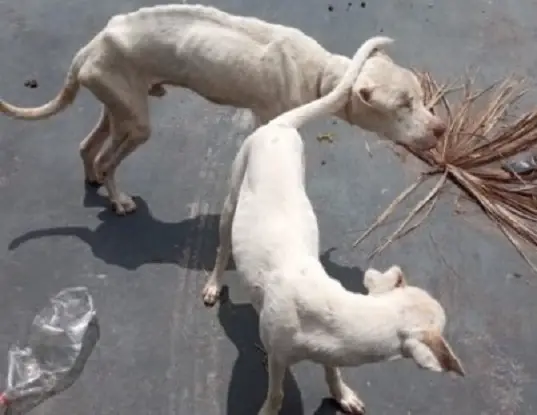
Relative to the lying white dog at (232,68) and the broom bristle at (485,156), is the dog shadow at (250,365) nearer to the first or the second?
the broom bristle at (485,156)

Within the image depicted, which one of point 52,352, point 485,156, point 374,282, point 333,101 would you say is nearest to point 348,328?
point 374,282

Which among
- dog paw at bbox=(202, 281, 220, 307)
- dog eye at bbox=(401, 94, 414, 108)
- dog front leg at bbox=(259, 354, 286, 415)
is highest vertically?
dog eye at bbox=(401, 94, 414, 108)

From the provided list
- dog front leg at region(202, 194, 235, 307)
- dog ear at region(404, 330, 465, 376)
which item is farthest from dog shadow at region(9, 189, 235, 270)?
dog ear at region(404, 330, 465, 376)

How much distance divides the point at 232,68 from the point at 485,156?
122 centimetres

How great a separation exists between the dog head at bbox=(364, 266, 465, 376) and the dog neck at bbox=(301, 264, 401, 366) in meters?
0.02

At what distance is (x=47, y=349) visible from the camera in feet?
10.3

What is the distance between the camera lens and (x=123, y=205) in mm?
→ 3637

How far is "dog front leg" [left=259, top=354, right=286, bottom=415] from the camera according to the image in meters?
2.71

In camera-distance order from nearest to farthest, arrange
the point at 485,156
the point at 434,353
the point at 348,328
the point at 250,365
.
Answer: the point at 434,353, the point at 348,328, the point at 250,365, the point at 485,156

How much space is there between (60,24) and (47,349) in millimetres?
1914

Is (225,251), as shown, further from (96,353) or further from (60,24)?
(60,24)

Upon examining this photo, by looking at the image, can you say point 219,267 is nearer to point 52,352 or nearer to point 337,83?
point 52,352

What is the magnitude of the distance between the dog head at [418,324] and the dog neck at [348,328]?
0.02m

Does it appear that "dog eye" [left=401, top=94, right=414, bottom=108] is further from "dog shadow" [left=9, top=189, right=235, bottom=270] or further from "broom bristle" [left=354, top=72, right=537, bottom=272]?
"dog shadow" [left=9, top=189, right=235, bottom=270]
